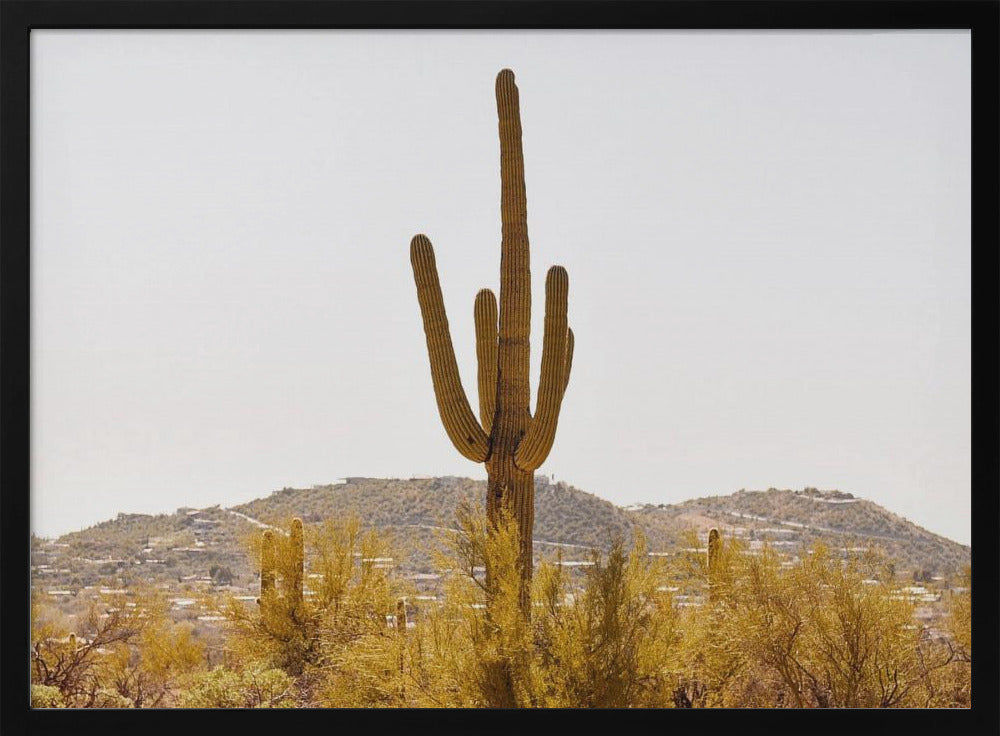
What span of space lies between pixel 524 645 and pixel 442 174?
4.84ft

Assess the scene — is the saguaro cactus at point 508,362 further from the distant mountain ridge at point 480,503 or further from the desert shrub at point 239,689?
the desert shrub at point 239,689

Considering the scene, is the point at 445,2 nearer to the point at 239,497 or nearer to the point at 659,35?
the point at 659,35

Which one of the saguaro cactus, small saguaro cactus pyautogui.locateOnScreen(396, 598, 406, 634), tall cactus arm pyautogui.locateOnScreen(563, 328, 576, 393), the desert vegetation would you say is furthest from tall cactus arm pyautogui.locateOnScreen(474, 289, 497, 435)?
small saguaro cactus pyautogui.locateOnScreen(396, 598, 406, 634)

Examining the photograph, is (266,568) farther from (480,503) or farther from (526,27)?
(526,27)

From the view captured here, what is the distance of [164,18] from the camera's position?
2.50m

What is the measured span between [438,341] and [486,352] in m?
0.20

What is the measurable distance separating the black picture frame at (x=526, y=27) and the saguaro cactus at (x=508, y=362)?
0.64 metres

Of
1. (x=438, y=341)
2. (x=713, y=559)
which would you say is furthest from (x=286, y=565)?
(x=713, y=559)

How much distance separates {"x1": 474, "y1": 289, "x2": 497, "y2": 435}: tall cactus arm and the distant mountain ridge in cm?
24

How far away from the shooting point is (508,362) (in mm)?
3303

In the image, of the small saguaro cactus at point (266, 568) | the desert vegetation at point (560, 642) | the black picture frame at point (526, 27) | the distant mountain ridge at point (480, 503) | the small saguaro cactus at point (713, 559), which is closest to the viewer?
the black picture frame at point (526, 27)

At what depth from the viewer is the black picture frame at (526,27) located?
247 cm

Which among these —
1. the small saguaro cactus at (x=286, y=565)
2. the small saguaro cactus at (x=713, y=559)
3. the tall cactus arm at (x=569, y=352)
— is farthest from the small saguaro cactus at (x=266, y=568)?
the small saguaro cactus at (x=713, y=559)

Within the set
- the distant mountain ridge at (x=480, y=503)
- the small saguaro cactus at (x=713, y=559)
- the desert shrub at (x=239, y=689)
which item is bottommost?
the desert shrub at (x=239, y=689)
